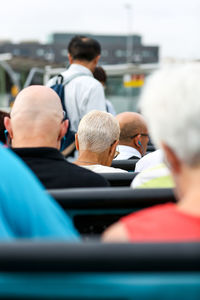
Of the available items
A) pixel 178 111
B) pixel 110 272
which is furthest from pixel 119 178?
pixel 110 272

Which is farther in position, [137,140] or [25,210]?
[137,140]

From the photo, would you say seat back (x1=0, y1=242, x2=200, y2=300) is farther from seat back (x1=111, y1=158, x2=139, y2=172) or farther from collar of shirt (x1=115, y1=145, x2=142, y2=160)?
collar of shirt (x1=115, y1=145, x2=142, y2=160)

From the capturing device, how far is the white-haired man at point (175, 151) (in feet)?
4.43

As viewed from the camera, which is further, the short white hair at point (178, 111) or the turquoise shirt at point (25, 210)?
the turquoise shirt at point (25, 210)

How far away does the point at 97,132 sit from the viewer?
3303 mm

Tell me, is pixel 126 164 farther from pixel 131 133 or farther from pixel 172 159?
pixel 172 159

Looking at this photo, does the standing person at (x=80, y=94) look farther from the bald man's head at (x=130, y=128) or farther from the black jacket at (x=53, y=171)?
the black jacket at (x=53, y=171)

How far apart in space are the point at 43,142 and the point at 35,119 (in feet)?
0.40

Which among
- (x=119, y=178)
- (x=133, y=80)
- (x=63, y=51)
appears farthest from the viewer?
(x=63, y=51)

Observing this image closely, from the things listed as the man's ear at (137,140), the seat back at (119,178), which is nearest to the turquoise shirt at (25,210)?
the seat back at (119,178)

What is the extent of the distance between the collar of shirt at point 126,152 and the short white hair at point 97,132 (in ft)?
3.59

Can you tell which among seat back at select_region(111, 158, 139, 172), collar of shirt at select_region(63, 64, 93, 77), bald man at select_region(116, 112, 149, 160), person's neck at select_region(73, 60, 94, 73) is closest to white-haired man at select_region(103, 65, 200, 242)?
seat back at select_region(111, 158, 139, 172)

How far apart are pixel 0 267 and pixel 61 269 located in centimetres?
14

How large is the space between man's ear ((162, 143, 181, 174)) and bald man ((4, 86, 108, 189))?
3.11 ft
